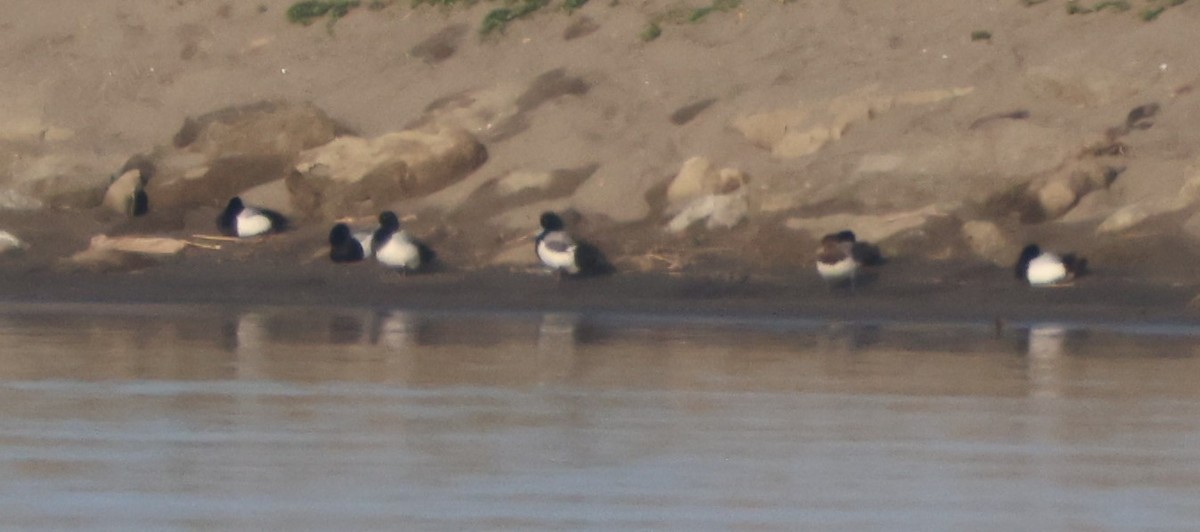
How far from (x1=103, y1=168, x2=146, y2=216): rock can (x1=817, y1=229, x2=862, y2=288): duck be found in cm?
816

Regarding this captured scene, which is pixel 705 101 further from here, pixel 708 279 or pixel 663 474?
pixel 663 474

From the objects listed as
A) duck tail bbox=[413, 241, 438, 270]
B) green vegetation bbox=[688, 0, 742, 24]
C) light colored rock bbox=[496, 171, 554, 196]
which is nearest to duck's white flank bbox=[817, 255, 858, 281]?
duck tail bbox=[413, 241, 438, 270]

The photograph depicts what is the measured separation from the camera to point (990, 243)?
2322 centimetres

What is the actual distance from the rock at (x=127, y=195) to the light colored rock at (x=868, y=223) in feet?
23.7

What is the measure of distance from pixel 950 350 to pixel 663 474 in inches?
306

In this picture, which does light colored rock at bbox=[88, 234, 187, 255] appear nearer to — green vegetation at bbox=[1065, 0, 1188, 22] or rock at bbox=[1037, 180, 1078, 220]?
rock at bbox=[1037, 180, 1078, 220]

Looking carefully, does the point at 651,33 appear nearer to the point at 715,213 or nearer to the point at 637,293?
the point at 715,213

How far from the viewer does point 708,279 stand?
23250mm

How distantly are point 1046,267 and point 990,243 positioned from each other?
42.8 inches

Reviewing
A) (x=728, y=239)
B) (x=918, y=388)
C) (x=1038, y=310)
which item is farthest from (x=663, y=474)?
(x=728, y=239)

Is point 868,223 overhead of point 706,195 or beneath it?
beneath

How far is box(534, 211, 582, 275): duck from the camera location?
23.4 metres

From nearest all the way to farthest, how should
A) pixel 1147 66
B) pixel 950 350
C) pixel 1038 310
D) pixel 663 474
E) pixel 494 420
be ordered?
pixel 663 474, pixel 494 420, pixel 950 350, pixel 1038 310, pixel 1147 66

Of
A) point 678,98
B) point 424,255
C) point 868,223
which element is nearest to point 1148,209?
point 868,223
